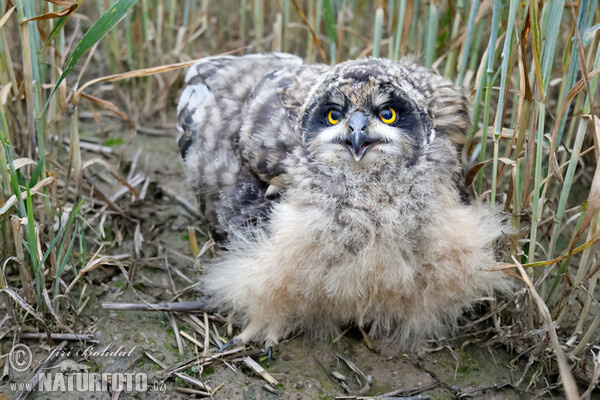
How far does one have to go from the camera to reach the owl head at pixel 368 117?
2547 millimetres

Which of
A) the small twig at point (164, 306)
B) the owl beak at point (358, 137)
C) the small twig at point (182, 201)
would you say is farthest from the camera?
the small twig at point (182, 201)

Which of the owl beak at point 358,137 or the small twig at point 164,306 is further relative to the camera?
the small twig at point 164,306

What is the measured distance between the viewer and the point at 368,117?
2568 millimetres

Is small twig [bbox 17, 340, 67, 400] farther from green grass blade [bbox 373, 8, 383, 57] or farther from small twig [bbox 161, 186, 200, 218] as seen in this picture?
green grass blade [bbox 373, 8, 383, 57]

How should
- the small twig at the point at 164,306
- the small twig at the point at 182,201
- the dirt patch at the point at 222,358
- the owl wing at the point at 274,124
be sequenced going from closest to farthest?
the dirt patch at the point at 222,358 < the owl wing at the point at 274,124 < the small twig at the point at 164,306 < the small twig at the point at 182,201

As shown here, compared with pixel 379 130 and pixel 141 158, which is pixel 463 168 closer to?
pixel 379 130

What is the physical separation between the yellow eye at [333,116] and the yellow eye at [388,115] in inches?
7.4

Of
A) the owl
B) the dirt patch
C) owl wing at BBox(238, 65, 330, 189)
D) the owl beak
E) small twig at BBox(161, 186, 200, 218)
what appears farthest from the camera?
small twig at BBox(161, 186, 200, 218)

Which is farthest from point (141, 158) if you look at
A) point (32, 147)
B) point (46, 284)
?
point (46, 284)

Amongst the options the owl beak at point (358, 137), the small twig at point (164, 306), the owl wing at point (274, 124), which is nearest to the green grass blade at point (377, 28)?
the owl wing at point (274, 124)

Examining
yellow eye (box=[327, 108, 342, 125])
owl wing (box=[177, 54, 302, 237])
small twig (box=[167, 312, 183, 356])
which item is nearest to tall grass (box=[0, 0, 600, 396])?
owl wing (box=[177, 54, 302, 237])

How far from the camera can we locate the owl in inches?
102

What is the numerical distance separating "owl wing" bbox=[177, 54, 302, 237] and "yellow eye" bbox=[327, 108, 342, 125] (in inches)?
14.1

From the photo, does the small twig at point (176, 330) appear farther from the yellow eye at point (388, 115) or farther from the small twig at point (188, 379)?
the yellow eye at point (388, 115)
